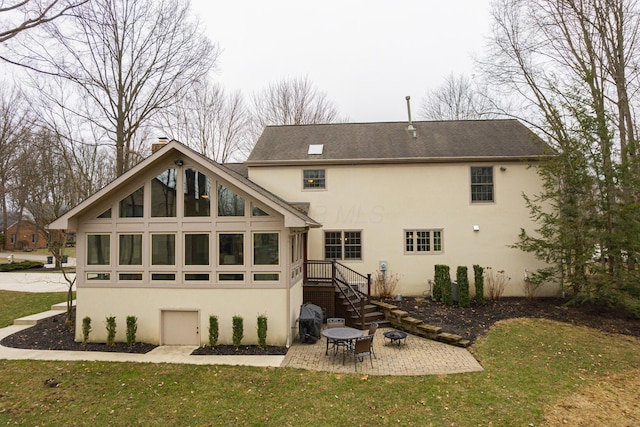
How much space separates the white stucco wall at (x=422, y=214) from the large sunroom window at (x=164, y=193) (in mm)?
5822

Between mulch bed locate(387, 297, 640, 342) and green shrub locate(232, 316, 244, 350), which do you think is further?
mulch bed locate(387, 297, 640, 342)

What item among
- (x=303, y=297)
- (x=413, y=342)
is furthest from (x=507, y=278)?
(x=303, y=297)

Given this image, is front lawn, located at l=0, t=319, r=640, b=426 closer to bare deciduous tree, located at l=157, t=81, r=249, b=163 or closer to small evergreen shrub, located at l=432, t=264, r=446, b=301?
small evergreen shrub, located at l=432, t=264, r=446, b=301

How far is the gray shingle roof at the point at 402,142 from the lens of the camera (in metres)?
14.9

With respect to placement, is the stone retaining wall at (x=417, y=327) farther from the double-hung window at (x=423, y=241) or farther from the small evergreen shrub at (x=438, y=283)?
the double-hung window at (x=423, y=241)

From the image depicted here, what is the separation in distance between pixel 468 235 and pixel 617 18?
945 centimetres

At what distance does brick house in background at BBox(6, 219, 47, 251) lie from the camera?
44828mm

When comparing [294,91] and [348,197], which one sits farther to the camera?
[294,91]

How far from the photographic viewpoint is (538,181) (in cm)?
1472

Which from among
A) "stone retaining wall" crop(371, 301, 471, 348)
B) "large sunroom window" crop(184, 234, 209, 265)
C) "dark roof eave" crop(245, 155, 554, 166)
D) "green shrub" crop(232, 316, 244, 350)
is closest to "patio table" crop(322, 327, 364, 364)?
"green shrub" crop(232, 316, 244, 350)

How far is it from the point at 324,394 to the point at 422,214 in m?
9.96

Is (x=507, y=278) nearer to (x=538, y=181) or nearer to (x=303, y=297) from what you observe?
(x=538, y=181)

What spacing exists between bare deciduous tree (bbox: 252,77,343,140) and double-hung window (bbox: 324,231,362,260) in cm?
1656

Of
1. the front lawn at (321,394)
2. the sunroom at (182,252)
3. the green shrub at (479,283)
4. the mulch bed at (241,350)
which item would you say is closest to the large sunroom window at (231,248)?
the sunroom at (182,252)
